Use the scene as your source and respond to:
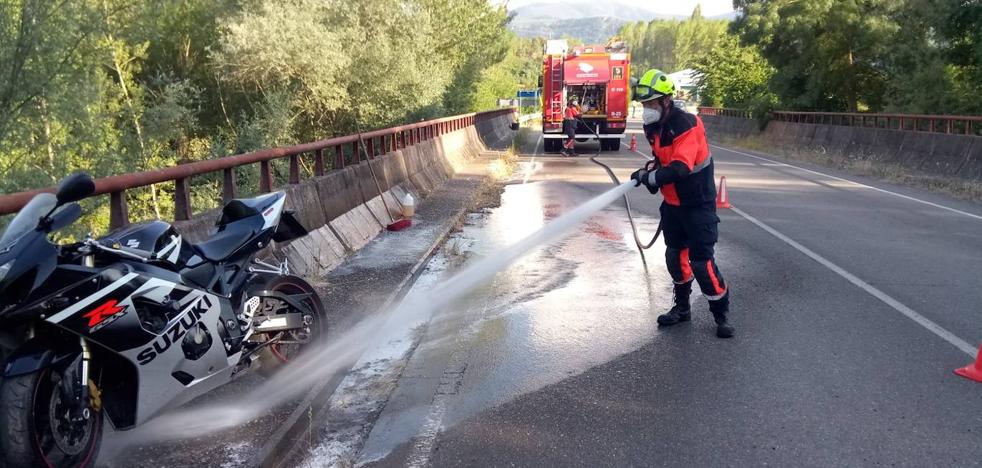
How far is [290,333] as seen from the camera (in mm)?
5070

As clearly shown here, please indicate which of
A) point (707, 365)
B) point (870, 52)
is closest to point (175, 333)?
point (707, 365)

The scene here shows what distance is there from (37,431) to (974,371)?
208 inches

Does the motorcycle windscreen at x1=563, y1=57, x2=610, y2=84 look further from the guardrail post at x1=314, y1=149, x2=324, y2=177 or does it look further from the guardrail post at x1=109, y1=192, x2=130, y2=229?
the guardrail post at x1=109, y1=192, x2=130, y2=229

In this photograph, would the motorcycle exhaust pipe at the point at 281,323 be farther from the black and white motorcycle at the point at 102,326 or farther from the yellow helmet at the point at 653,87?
the yellow helmet at the point at 653,87

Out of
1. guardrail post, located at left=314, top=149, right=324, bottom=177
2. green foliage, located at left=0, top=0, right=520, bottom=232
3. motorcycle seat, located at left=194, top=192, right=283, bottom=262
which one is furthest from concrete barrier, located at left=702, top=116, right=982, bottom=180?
motorcycle seat, located at left=194, top=192, right=283, bottom=262

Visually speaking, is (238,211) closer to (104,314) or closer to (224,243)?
(224,243)

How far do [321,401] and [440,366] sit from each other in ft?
3.15

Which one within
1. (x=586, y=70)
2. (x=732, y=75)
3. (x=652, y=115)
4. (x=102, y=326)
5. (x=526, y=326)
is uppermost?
(x=732, y=75)

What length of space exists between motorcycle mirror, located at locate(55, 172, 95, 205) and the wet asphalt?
1.84 meters

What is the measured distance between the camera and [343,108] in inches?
847

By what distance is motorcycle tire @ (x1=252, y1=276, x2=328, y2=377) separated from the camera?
493 centimetres

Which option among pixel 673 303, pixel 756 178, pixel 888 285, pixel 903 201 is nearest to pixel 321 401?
pixel 673 303

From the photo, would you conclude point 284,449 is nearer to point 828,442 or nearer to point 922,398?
point 828,442

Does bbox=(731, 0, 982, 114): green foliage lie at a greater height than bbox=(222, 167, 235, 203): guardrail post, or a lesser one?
greater
